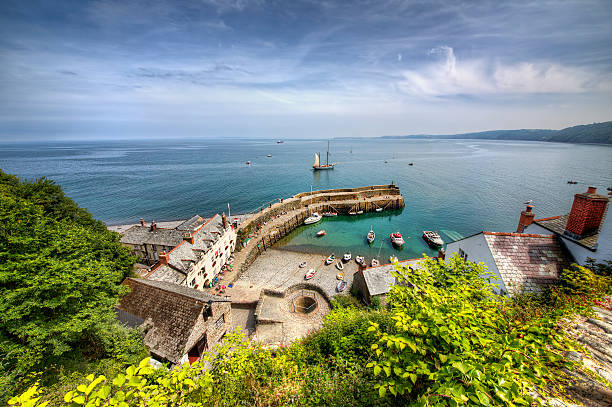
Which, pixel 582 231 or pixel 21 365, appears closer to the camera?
pixel 21 365

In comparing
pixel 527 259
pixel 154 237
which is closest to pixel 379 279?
pixel 527 259

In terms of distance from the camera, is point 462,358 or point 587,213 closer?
point 462,358

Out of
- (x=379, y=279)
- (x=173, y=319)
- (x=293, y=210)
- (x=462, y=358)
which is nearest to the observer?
(x=462, y=358)

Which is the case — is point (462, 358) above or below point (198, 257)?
above

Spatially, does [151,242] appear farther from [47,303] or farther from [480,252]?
[480,252]

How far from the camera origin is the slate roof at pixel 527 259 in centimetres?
1346

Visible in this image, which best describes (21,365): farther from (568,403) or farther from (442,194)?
(442,194)

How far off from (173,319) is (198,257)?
11598mm

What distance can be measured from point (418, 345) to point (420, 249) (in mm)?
45258

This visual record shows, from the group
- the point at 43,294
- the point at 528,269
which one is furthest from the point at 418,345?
the point at 43,294

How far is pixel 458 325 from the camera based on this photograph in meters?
5.45

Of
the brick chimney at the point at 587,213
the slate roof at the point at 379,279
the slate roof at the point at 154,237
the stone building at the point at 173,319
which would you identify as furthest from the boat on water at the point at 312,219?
the brick chimney at the point at 587,213

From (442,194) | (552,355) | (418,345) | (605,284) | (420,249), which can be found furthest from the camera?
(442,194)

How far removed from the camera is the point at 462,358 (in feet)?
15.4
